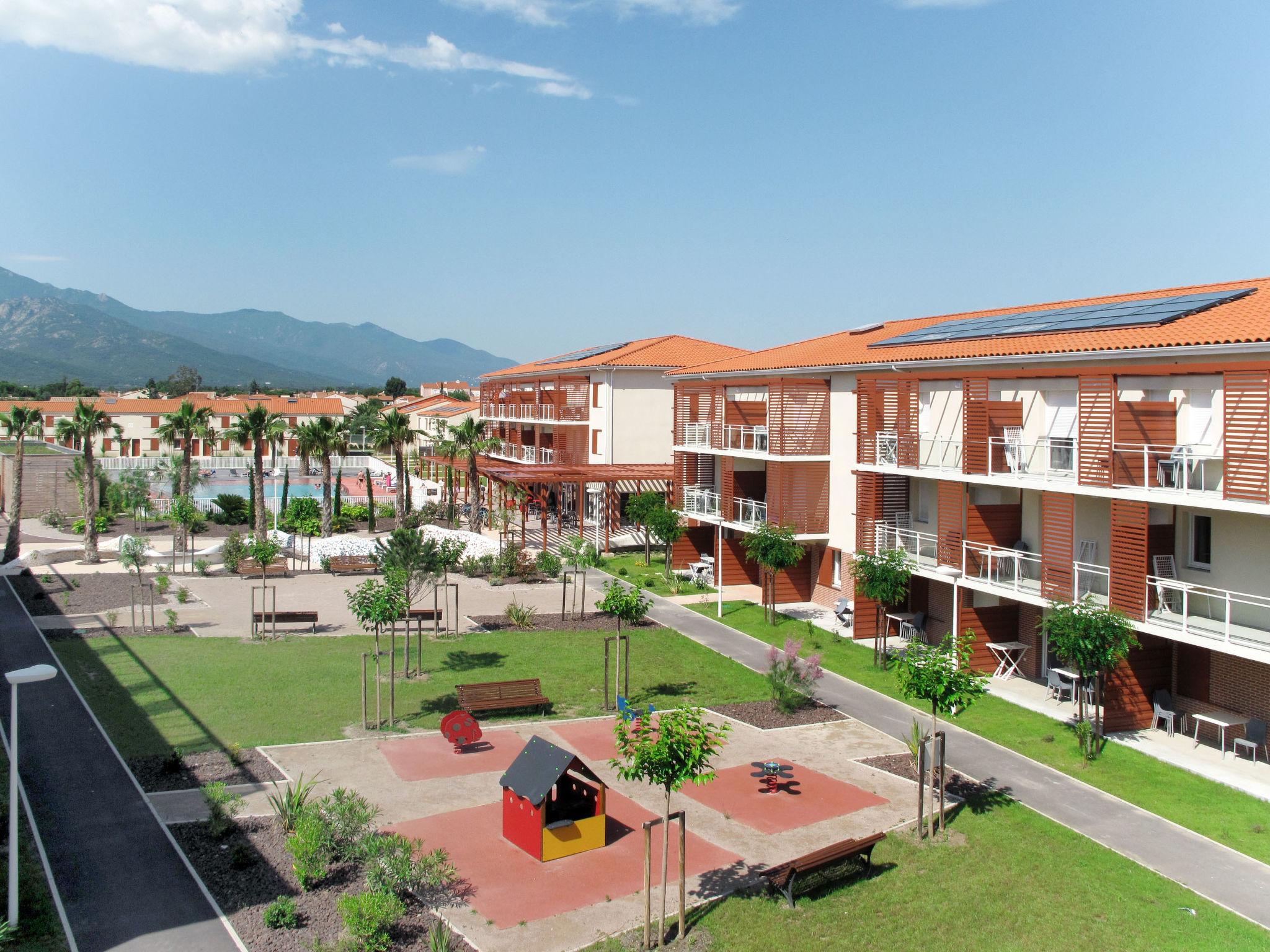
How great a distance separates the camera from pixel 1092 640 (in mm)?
16391

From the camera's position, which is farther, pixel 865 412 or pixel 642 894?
pixel 865 412

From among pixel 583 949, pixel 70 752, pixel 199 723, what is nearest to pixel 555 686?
pixel 199 723

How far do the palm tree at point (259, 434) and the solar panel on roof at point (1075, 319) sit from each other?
2587 centimetres

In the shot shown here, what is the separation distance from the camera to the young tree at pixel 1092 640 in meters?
16.4

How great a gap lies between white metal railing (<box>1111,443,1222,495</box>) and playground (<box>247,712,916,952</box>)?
673 centimetres

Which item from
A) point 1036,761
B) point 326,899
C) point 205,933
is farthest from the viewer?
point 1036,761

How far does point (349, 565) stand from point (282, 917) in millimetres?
25977

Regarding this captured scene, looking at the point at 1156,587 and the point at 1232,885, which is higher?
the point at 1156,587

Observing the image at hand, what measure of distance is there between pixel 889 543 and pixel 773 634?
13.4ft

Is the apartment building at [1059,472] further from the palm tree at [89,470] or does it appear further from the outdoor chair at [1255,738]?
the palm tree at [89,470]

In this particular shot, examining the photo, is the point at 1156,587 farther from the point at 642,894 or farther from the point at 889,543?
the point at 642,894

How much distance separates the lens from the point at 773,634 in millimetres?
26000

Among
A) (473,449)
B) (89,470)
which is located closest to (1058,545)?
(473,449)

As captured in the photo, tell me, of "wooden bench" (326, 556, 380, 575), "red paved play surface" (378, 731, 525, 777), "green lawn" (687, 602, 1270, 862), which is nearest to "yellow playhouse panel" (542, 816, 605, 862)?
"red paved play surface" (378, 731, 525, 777)
